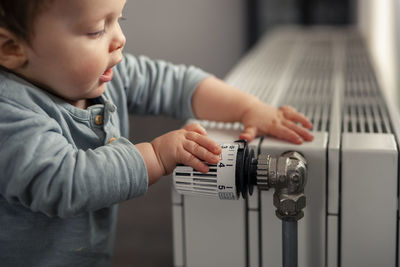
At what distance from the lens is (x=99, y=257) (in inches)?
24.1

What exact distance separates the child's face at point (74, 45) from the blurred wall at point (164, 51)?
24 cm

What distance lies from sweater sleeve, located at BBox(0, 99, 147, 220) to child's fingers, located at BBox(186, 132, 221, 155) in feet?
0.18

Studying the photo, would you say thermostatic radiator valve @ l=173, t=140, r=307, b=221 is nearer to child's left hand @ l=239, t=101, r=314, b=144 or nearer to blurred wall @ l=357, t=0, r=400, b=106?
child's left hand @ l=239, t=101, r=314, b=144

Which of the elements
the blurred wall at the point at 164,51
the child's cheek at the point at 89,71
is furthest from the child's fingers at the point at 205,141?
the blurred wall at the point at 164,51

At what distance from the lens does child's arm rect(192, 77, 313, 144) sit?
594mm

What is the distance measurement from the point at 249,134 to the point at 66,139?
0.20 metres

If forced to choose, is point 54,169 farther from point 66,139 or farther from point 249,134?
point 249,134

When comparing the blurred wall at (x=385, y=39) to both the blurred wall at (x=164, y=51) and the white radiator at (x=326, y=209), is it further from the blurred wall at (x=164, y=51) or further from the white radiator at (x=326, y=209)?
the blurred wall at (x=164, y=51)

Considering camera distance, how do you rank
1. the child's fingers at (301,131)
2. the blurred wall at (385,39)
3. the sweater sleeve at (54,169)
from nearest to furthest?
the sweater sleeve at (54,169)
the child's fingers at (301,131)
the blurred wall at (385,39)

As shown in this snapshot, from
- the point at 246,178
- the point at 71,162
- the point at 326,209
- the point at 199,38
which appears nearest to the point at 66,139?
the point at 71,162

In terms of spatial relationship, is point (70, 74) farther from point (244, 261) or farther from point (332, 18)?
point (332, 18)

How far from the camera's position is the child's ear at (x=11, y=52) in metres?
0.46

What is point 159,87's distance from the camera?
0.66m

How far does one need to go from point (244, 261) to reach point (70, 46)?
1.01ft
